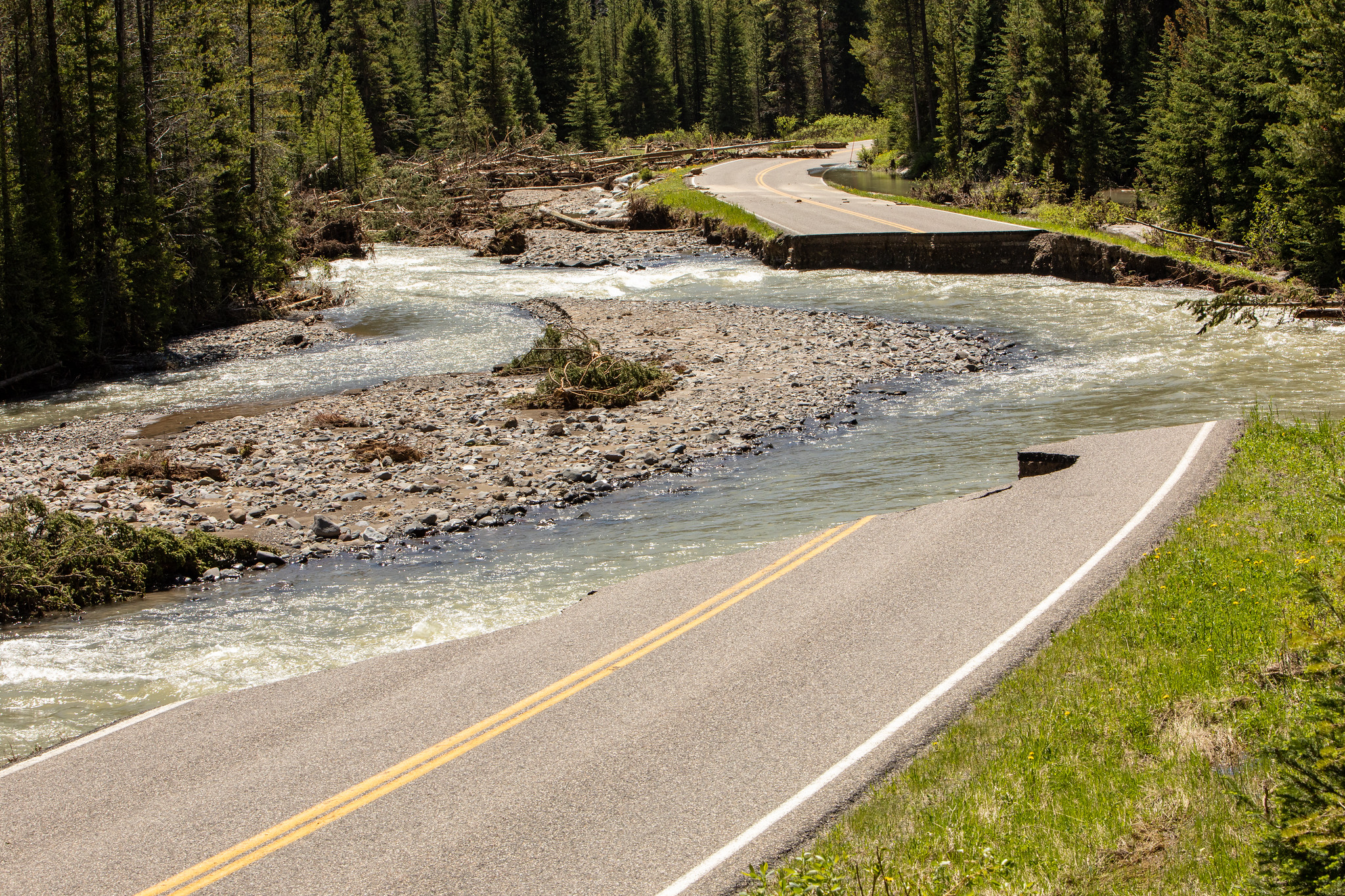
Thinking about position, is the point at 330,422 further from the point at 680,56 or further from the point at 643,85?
the point at 680,56

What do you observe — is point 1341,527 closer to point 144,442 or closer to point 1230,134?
point 144,442

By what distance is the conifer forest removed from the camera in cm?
2616

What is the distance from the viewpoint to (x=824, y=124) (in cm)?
10138

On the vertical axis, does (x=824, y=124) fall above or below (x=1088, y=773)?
above

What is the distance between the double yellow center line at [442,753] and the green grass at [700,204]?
102 ft

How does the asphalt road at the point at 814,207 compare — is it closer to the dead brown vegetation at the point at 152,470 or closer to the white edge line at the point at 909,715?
the white edge line at the point at 909,715

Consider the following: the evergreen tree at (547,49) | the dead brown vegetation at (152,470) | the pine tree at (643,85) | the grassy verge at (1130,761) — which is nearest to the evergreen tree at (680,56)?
the pine tree at (643,85)

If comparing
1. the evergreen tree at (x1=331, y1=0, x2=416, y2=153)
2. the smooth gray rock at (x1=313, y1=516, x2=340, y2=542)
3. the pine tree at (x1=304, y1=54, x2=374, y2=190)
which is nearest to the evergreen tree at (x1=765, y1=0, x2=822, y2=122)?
the evergreen tree at (x1=331, y1=0, x2=416, y2=153)

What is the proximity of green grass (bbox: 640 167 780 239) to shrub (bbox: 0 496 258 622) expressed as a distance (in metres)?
30.0

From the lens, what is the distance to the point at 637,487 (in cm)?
1727

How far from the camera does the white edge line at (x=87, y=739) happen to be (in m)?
8.65

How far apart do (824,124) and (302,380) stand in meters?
84.6

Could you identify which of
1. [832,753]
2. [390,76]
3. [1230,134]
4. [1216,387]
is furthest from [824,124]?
[832,753]

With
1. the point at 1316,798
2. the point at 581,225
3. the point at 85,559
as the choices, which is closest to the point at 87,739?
the point at 85,559
